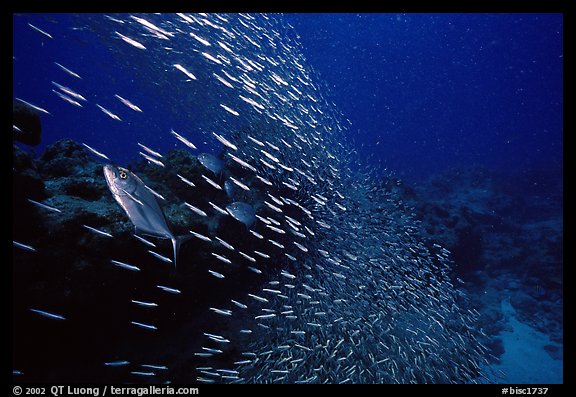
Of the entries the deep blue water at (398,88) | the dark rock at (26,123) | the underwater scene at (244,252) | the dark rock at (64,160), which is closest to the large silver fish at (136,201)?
the underwater scene at (244,252)

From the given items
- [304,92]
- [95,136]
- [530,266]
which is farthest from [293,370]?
[95,136]

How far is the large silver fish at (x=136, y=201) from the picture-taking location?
243 centimetres

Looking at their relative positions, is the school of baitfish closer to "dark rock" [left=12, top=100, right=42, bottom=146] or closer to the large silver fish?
"dark rock" [left=12, top=100, right=42, bottom=146]

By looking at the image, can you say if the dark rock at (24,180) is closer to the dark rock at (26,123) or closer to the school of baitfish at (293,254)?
the dark rock at (26,123)

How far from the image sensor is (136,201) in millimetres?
2467

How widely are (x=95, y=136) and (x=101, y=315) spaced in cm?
14386

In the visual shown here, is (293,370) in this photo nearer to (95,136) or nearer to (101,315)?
(101,315)

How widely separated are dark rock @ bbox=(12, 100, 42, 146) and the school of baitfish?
1.45 meters

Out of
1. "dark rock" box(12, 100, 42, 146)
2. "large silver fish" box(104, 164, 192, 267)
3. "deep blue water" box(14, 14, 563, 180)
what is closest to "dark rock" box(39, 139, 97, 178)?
"dark rock" box(12, 100, 42, 146)

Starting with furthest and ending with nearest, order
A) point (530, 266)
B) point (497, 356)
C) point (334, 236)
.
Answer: point (530, 266)
point (497, 356)
point (334, 236)

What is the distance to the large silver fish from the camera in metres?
2.43

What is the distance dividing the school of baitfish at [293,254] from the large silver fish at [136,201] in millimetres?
2306

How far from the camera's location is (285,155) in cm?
884

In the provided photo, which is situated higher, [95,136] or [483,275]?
[483,275]
